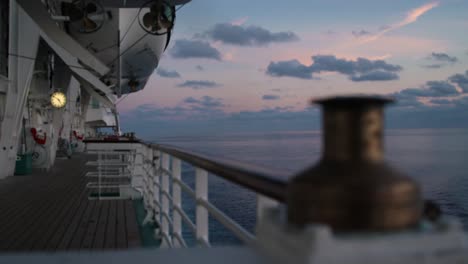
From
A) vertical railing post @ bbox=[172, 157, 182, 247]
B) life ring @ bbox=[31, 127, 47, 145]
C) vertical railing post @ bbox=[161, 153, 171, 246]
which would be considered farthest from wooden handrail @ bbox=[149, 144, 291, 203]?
life ring @ bbox=[31, 127, 47, 145]

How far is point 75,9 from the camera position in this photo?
27.7ft

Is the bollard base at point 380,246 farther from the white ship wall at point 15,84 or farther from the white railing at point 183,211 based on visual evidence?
the white ship wall at point 15,84

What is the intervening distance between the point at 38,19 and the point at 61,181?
2.78 m

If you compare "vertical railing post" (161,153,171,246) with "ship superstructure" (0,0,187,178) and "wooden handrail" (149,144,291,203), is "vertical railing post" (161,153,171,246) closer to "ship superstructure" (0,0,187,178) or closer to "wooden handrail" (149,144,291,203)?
"wooden handrail" (149,144,291,203)

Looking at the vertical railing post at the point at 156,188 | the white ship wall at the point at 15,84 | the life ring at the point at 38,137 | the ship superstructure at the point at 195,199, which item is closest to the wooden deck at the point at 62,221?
the ship superstructure at the point at 195,199

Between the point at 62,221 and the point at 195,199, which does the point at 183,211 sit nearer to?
the point at 195,199

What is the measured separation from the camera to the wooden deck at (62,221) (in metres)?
3.12

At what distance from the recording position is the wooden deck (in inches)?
123

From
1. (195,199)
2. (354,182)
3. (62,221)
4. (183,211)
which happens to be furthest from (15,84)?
(354,182)

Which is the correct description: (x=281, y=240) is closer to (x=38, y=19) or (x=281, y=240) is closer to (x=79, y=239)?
(x=79, y=239)

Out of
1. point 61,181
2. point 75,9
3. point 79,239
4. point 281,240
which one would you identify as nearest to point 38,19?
point 75,9

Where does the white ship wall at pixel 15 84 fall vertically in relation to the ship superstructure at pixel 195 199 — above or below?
above

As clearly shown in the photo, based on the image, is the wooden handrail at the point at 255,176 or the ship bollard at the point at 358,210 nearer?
the ship bollard at the point at 358,210

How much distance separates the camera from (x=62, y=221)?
3906mm
